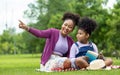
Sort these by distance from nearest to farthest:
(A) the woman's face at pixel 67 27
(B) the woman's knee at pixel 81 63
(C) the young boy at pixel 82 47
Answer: (B) the woman's knee at pixel 81 63 < (C) the young boy at pixel 82 47 < (A) the woman's face at pixel 67 27

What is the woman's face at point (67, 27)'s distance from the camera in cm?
836

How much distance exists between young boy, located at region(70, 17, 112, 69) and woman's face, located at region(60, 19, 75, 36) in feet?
0.65

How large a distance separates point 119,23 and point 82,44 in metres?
34.3

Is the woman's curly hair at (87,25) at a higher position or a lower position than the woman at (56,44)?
higher

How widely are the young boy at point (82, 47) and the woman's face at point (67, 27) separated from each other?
0.65ft

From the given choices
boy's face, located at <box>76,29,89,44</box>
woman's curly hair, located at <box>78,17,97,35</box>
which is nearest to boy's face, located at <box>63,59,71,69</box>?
boy's face, located at <box>76,29,89,44</box>

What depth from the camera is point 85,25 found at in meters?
8.38

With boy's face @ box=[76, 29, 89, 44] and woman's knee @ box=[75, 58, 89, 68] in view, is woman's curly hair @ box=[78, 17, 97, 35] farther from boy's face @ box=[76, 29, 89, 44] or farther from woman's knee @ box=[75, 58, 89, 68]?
woman's knee @ box=[75, 58, 89, 68]

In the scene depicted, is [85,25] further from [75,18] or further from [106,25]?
[106,25]

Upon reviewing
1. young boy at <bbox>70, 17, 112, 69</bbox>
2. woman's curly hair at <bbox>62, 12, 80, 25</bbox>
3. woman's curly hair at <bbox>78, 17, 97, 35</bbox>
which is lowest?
young boy at <bbox>70, 17, 112, 69</bbox>

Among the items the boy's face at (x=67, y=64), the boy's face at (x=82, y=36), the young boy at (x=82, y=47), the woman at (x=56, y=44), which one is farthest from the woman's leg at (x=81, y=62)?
the woman at (x=56, y=44)

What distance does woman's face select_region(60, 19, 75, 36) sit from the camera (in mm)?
8359

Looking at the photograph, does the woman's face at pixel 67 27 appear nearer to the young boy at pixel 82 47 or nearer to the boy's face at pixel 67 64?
the young boy at pixel 82 47

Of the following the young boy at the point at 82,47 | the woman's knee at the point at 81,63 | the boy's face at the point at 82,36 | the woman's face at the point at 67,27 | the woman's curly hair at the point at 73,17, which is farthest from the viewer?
the woman's curly hair at the point at 73,17
